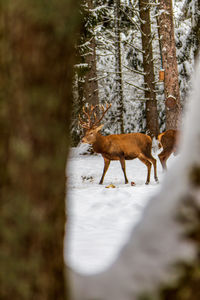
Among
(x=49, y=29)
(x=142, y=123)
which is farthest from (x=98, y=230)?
(x=142, y=123)

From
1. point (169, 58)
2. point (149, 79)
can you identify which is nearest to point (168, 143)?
point (169, 58)

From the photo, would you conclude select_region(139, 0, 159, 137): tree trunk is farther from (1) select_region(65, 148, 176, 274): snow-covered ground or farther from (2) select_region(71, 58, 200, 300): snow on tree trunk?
(2) select_region(71, 58, 200, 300): snow on tree trunk

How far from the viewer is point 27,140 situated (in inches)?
50.7

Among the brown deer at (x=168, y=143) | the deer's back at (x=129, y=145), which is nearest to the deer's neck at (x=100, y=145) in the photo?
the deer's back at (x=129, y=145)

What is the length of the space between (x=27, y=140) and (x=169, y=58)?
11575 millimetres

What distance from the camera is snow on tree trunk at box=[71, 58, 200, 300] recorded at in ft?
4.06

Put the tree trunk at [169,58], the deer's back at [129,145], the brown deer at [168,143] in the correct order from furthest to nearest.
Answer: the tree trunk at [169,58] < the deer's back at [129,145] < the brown deer at [168,143]

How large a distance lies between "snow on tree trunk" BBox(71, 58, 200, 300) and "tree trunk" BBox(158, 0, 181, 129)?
1118cm

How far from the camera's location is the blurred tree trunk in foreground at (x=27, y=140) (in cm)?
128

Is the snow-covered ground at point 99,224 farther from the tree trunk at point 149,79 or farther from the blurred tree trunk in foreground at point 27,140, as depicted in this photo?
the tree trunk at point 149,79

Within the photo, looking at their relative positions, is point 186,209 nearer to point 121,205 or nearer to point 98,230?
point 98,230

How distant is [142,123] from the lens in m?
23.2

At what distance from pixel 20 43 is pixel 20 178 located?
45 centimetres

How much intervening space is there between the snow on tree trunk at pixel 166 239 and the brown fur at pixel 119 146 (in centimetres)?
845
